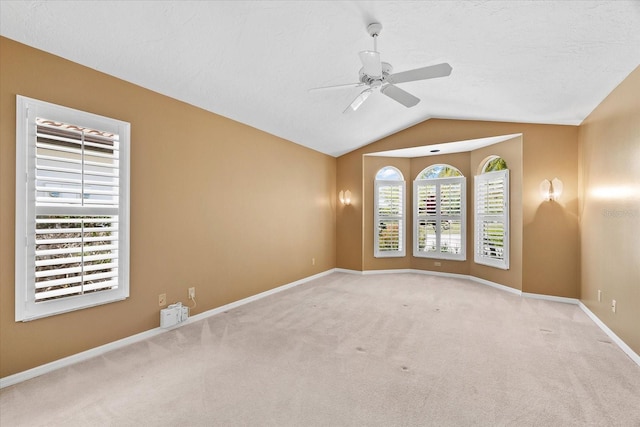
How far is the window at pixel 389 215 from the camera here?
6.55 meters

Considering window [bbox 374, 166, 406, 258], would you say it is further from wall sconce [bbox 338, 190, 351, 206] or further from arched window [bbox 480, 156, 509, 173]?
arched window [bbox 480, 156, 509, 173]

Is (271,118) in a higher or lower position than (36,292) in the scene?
higher

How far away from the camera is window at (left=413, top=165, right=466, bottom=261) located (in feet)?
20.2

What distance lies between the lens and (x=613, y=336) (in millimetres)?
3156

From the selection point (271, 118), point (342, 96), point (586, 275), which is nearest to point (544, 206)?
point (586, 275)

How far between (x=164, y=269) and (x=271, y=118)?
2.47m

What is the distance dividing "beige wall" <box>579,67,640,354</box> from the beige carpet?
409 mm

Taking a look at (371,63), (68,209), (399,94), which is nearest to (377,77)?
(371,63)

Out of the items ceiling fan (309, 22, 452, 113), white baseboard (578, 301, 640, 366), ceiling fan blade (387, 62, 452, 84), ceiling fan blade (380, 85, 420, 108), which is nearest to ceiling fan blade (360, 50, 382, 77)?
ceiling fan (309, 22, 452, 113)

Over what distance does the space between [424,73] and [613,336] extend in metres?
3.43

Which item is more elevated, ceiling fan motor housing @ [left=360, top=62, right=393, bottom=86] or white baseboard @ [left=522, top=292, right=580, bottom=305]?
ceiling fan motor housing @ [left=360, top=62, right=393, bottom=86]

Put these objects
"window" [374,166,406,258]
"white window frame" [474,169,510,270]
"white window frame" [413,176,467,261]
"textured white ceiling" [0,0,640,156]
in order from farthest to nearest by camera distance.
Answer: "window" [374,166,406,258] → "white window frame" [413,176,467,261] → "white window frame" [474,169,510,270] → "textured white ceiling" [0,0,640,156]

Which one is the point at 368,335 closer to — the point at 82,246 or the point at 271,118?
the point at 82,246

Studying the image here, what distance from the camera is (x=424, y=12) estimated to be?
92.7 inches
